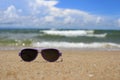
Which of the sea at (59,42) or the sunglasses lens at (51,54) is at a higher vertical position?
the sunglasses lens at (51,54)

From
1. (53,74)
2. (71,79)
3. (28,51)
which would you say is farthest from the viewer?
(28,51)

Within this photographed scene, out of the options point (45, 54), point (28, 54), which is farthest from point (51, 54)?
point (28, 54)

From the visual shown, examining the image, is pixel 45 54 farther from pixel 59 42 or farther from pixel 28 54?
pixel 59 42

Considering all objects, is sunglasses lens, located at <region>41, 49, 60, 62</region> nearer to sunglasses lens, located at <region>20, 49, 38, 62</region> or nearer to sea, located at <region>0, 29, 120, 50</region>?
sunglasses lens, located at <region>20, 49, 38, 62</region>

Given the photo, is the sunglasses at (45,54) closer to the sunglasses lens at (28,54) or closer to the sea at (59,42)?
the sunglasses lens at (28,54)

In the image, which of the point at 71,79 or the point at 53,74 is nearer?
the point at 71,79

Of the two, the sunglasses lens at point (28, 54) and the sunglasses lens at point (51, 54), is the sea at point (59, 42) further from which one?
the sunglasses lens at point (51, 54)

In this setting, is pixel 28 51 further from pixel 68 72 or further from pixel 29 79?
pixel 29 79

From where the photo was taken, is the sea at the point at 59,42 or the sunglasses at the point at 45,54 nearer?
the sunglasses at the point at 45,54

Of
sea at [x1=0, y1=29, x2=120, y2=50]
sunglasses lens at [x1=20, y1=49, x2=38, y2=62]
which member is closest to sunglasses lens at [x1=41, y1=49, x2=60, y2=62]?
sunglasses lens at [x1=20, y1=49, x2=38, y2=62]

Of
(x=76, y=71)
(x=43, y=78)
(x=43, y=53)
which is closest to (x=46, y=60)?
(x=43, y=53)

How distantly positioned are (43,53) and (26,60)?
566 mm

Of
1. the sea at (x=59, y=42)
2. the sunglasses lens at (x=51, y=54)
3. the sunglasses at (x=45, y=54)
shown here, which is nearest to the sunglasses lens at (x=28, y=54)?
the sunglasses at (x=45, y=54)

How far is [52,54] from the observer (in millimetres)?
9930
